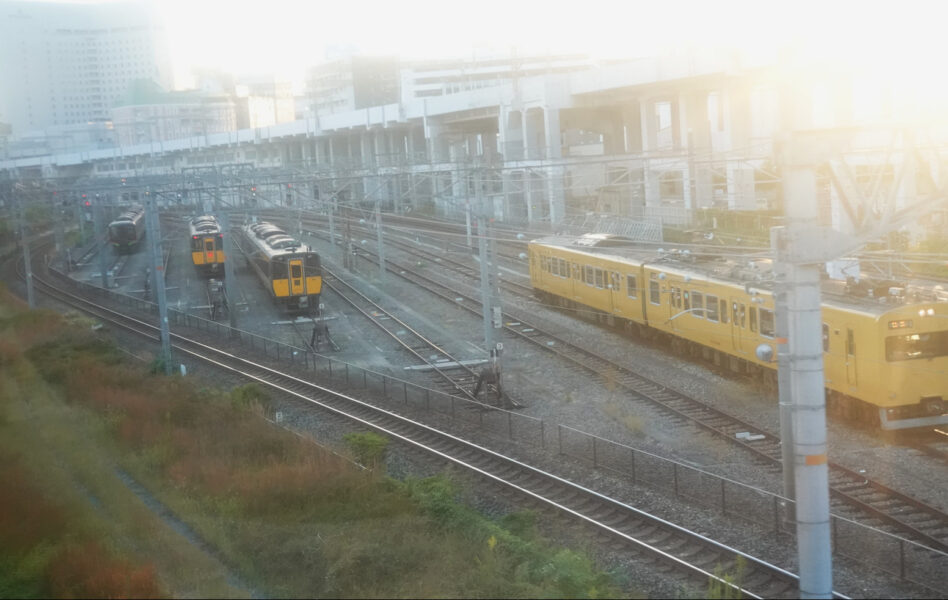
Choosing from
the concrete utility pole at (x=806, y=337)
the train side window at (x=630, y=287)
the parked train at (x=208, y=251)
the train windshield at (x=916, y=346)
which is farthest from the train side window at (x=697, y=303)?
the parked train at (x=208, y=251)

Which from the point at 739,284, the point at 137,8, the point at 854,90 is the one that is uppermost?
→ the point at 137,8

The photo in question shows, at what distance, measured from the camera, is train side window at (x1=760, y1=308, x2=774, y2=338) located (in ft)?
53.5

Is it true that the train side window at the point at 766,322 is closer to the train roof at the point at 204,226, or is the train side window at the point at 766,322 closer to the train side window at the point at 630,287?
the train side window at the point at 630,287

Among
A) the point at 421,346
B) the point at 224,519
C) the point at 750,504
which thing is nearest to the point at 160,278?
the point at 421,346

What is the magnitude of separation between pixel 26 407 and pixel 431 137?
1408 inches

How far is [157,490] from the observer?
11.5 metres

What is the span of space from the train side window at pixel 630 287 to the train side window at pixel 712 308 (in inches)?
129

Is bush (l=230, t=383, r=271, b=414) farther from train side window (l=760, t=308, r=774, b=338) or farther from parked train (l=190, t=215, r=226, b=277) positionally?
parked train (l=190, t=215, r=226, b=277)

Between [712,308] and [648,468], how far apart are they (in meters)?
5.99

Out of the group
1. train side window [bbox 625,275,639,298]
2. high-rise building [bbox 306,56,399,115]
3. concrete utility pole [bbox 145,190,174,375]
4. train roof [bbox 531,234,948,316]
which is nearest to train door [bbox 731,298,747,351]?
train roof [bbox 531,234,948,316]

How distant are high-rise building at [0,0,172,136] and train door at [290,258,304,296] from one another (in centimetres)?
2816

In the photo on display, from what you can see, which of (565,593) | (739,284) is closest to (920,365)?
(739,284)

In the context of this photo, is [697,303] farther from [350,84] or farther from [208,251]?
[350,84]

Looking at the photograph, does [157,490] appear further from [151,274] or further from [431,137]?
[431,137]
